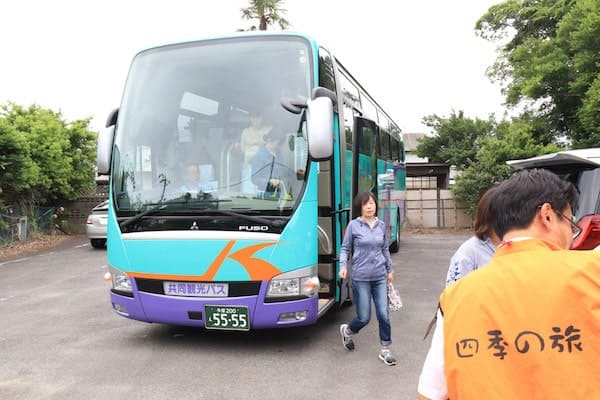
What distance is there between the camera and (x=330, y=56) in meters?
6.12

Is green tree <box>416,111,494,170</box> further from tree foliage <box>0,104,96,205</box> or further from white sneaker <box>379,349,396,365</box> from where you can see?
white sneaker <box>379,349,396,365</box>

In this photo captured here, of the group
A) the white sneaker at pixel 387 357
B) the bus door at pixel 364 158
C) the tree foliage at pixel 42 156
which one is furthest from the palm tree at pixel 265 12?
the white sneaker at pixel 387 357

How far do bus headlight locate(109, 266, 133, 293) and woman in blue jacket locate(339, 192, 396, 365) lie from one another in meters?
2.27

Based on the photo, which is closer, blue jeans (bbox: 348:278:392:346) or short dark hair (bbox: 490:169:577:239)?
short dark hair (bbox: 490:169:577:239)

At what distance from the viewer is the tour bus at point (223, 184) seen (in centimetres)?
496

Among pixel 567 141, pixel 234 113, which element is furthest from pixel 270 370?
pixel 567 141

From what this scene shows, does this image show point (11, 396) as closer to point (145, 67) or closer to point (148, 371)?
point (148, 371)

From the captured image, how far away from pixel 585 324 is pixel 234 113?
4391 millimetres

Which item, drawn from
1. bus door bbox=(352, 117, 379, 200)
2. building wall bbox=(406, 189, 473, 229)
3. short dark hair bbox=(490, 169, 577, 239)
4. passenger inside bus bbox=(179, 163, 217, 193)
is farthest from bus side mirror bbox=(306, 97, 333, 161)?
building wall bbox=(406, 189, 473, 229)

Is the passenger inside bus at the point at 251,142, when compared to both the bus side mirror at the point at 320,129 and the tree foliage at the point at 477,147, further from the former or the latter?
the tree foliage at the point at 477,147

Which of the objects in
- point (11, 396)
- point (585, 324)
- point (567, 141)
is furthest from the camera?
point (567, 141)

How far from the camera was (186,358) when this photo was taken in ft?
16.8

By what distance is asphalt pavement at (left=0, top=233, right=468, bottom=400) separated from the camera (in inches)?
170

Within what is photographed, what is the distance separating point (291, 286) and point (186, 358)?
52.3 inches
